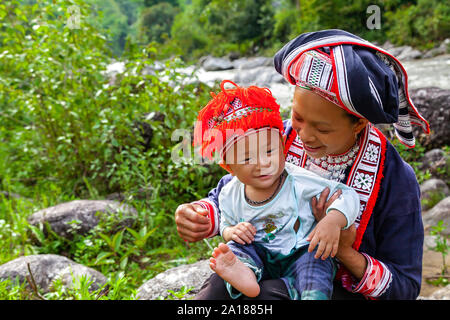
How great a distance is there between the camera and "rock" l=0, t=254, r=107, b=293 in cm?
289

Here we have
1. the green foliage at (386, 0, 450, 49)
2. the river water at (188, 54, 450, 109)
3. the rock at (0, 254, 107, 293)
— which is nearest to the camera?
the rock at (0, 254, 107, 293)

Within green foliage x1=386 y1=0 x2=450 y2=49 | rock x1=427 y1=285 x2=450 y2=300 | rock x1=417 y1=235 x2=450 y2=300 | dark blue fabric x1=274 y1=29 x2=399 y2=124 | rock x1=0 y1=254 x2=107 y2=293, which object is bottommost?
rock x1=417 y1=235 x2=450 y2=300

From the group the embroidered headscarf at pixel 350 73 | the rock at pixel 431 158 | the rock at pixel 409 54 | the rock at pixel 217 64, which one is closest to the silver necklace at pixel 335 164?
the embroidered headscarf at pixel 350 73

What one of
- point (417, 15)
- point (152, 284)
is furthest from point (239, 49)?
point (152, 284)

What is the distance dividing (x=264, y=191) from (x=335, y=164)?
0.36 meters

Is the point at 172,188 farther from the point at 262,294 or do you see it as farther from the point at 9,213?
the point at 262,294

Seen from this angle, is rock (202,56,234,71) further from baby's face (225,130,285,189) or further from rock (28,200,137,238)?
baby's face (225,130,285,189)

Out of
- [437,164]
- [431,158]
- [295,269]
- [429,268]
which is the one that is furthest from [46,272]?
[431,158]

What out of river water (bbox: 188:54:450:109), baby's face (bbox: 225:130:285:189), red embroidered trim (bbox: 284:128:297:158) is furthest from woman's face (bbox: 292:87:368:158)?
river water (bbox: 188:54:450:109)

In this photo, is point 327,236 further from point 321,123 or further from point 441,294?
point 441,294

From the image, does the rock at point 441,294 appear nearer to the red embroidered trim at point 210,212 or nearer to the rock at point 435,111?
the red embroidered trim at point 210,212

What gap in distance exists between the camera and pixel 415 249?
1604 millimetres

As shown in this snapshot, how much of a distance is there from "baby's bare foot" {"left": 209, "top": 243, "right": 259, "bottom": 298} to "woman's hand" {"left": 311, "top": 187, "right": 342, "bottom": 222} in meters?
0.34
